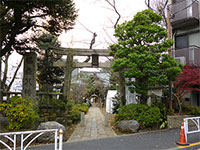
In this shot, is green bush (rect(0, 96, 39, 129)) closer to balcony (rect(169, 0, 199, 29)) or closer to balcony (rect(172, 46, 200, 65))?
balcony (rect(172, 46, 200, 65))

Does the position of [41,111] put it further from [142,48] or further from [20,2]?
[142,48]

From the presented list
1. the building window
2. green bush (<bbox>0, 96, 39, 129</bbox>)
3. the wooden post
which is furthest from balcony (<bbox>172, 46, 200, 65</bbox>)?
green bush (<bbox>0, 96, 39, 129</bbox>)

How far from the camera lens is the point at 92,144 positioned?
6258 millimetres

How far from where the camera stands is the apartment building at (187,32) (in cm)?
1317

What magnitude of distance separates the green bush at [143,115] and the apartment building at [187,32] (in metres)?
6.02

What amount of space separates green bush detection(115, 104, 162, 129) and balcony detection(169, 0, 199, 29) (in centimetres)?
821

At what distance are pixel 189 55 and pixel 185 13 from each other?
11.7 ft

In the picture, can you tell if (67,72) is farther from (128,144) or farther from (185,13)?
(185,13)

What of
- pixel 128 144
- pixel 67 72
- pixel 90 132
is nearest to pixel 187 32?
pixel 67 72

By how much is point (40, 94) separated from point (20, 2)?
5.54m

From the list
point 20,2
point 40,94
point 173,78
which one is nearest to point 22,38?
point 20,2

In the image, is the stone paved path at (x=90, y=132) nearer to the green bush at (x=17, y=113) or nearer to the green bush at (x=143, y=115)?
the green bush at (x=143, y=115)

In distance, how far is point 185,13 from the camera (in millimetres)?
13672

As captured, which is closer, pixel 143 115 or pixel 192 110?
pixel 143 115
